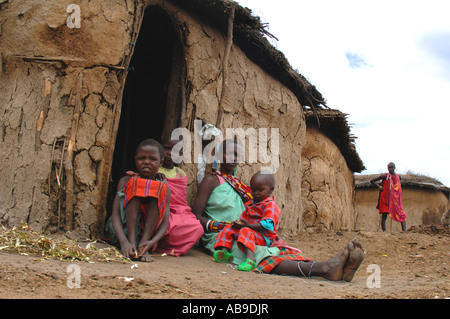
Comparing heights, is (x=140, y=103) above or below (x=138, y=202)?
above

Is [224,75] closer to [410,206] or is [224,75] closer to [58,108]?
[58,108]

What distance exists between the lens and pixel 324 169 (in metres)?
8.79

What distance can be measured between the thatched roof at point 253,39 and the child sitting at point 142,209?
5.93 feet

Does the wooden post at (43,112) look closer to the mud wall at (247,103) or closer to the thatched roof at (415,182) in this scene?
the mud wall at (247,103)

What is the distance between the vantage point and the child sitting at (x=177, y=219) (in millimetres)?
3879

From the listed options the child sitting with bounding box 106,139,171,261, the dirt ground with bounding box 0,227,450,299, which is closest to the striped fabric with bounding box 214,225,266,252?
the dirt ground with bounding box 0,227,450,299

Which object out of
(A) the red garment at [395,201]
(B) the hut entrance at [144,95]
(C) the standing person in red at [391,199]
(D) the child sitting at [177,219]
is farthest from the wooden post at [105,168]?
(A) the red garment at [395,201]

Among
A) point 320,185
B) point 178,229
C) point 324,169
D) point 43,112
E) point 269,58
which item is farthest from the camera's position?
point 324,169

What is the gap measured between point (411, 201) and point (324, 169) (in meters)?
7.83

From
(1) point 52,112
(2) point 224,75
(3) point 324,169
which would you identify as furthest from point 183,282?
(3) point 324,169
